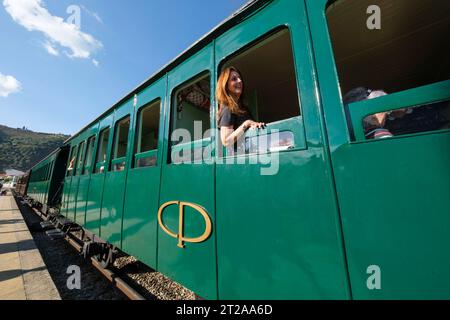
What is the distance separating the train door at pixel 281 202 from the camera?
1212 mm

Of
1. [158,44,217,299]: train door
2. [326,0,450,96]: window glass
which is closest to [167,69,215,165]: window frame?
[158,44,217,299]: train door

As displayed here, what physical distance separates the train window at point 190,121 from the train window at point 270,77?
676 mm

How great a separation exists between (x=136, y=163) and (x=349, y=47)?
335 centimetres

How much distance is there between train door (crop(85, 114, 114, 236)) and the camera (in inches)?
149

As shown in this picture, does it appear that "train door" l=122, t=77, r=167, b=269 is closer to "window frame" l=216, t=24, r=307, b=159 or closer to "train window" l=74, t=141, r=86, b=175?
"window frame" l=216, t=24, r=307, b=159

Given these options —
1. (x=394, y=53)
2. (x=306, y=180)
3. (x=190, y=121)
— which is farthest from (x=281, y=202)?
(x=394, y=53)

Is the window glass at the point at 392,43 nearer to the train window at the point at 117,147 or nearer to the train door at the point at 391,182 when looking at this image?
the train door at the point at 391,182

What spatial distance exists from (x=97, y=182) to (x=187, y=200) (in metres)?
2.94

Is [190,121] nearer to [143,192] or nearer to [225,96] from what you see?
[143,192]

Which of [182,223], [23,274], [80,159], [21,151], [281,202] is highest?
[21,151]

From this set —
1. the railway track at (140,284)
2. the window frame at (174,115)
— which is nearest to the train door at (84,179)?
the railway track at (140,284)

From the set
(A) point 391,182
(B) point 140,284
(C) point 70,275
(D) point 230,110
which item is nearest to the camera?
(A) point 391,182

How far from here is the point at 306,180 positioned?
4.26ft
